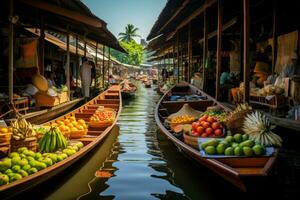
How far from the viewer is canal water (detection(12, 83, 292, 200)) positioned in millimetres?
5223

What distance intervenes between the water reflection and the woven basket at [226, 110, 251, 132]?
132 cm

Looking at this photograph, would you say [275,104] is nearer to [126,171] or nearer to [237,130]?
[237,130]

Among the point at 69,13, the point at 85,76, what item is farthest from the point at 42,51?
the point at 85,76

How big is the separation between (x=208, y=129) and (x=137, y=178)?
4.61ft

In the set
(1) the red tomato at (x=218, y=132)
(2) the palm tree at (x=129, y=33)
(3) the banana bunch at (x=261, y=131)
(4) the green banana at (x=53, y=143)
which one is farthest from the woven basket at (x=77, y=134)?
(2) the palm tree at (x=129, y=33)

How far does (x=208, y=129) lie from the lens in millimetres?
5965

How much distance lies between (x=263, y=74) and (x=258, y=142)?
6.60 meters

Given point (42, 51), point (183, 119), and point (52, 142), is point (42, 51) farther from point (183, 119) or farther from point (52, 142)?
point (52, 142)

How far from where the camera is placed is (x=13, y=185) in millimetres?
3982

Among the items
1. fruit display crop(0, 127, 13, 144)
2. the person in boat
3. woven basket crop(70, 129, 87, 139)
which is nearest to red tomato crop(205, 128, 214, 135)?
woven basket crop(70, 129, 87, 139)

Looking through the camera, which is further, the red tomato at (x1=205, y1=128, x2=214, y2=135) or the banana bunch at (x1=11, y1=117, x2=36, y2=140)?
the red tomato at (x1=205, y1=128, x2=214, y2=135)

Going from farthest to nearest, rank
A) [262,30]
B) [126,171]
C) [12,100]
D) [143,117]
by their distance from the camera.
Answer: [143,117]
[262,30]
[12,100]
[126,171]

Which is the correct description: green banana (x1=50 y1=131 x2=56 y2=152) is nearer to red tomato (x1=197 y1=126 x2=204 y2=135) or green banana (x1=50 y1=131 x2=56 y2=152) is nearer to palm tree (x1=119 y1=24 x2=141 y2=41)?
red tomato (x1=197 y1=126 x2=204 y2=135)

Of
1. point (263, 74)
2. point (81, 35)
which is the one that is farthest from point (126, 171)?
point (81, 35)
